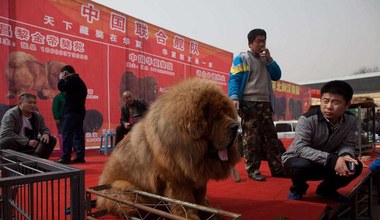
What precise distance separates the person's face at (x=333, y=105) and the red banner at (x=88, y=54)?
2.18 meters

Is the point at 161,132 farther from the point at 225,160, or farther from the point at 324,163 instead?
the point at 324,163

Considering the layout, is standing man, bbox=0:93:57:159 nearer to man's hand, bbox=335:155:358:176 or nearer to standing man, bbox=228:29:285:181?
standing man, bbox=228:29:285:181

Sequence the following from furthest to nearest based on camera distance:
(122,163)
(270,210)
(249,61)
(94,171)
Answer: (94,171)
(249,61)
(270,210)
(122,163)

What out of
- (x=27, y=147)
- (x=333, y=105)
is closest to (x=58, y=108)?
(x=27, y=147)

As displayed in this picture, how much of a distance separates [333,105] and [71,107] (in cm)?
411

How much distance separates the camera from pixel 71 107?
16.2 ft

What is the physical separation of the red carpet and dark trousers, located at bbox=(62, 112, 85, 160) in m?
1.49

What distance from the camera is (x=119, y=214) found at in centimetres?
200

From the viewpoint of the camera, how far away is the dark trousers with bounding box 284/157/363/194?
2441 millimetres

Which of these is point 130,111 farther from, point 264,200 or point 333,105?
point 333,105

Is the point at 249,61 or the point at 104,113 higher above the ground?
the point at 249,61

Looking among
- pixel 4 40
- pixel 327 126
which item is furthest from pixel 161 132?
pixel 4 40

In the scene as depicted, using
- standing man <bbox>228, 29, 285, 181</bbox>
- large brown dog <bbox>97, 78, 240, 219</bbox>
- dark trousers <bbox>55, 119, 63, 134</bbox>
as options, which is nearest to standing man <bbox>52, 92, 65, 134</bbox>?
dark trousers <bbox>55, 119, 63, 134</bbox>

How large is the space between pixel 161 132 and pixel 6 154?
1034 mm
